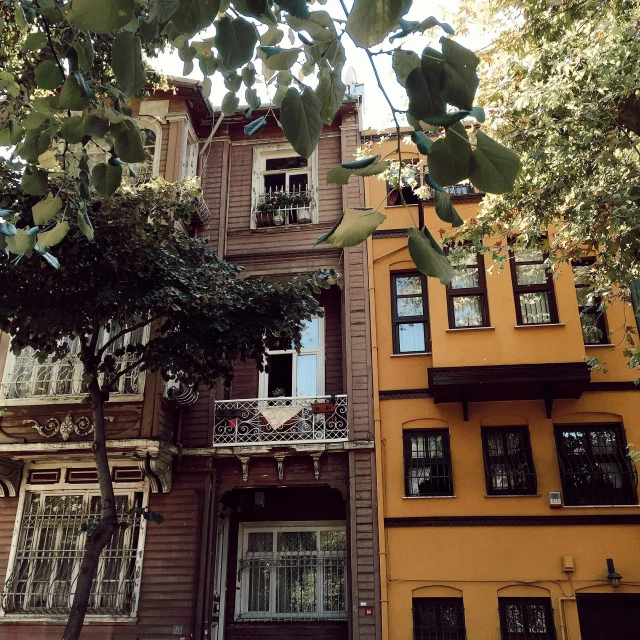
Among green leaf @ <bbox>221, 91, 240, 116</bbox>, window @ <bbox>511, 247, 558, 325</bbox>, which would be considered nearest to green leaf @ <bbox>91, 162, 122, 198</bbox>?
green leaf @ <bbox>221, 91, 240, 116</bbox>

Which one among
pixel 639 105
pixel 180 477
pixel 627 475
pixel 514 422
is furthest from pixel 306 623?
pixel 639 105

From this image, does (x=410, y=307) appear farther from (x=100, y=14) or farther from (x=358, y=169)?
(x=100, y=14)

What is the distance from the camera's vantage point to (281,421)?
12680mm

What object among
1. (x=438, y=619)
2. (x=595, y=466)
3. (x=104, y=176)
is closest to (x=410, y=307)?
(x=595, y=466)

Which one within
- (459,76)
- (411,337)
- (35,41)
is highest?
(411,337)

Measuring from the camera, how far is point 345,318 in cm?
1366

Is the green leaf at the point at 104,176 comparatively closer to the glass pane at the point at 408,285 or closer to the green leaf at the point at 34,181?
the green leaf at the point at 34,181

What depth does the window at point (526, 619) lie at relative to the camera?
36.1 feet

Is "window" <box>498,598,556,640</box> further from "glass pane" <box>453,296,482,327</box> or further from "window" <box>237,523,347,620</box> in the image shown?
"glass pane" <box>453,296,482,327</box>

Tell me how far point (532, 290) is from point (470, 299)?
1.24 meters

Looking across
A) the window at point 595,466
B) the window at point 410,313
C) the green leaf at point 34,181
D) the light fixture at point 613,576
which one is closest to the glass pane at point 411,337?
the window at point 410,313

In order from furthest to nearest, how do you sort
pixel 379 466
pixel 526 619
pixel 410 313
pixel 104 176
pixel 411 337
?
1. pixel 410 313
2. pixel 411 337
3. pixel 379 466
4. pixel 526 619
5. pixel 104 176

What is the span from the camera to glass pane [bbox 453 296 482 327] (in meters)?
13.0

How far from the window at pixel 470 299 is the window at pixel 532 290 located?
64 centimetres
